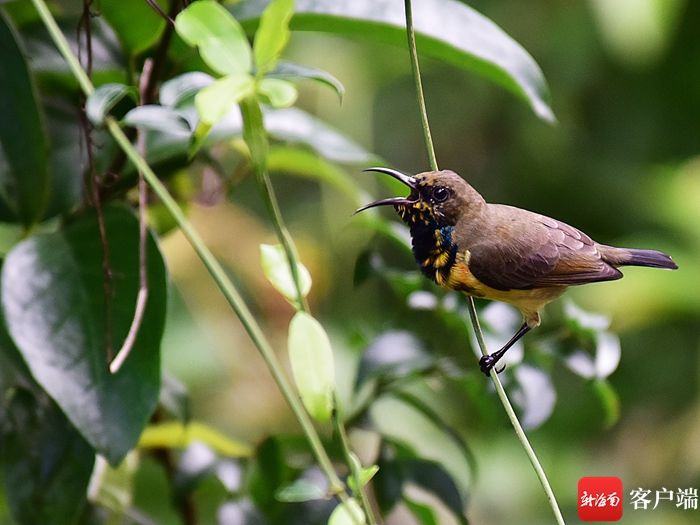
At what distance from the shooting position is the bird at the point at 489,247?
0.54 metres

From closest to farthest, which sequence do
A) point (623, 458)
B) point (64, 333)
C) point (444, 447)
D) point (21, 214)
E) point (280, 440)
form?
1. point (64, 333)
2. point (21, 214)
3. point (280, 440)
4. point (444, 447)
5. point (623, 458)

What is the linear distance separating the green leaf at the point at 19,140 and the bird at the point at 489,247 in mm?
389

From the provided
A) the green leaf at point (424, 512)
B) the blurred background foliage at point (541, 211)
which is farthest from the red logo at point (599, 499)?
the blurred background foliage at point (541, 211)

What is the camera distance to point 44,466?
77 cm

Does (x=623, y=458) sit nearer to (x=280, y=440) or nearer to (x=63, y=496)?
(x=280, y=440)

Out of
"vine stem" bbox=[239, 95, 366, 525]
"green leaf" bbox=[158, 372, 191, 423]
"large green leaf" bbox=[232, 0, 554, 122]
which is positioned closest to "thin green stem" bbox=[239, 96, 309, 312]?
"vine stem" bbox=[239, 95, 366, 525]

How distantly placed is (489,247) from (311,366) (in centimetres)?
14

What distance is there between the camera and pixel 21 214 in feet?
2.72

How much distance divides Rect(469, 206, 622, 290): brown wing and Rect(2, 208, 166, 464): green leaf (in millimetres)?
274

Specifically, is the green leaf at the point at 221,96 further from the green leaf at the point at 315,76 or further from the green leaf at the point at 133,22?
the green leaf at the point at 133,22

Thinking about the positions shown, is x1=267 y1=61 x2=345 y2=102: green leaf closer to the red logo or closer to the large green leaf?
the large green leaf

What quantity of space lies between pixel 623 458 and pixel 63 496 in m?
1.59

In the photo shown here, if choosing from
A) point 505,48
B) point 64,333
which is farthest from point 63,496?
point 505,48

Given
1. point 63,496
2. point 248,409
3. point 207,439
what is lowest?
point 248,409
